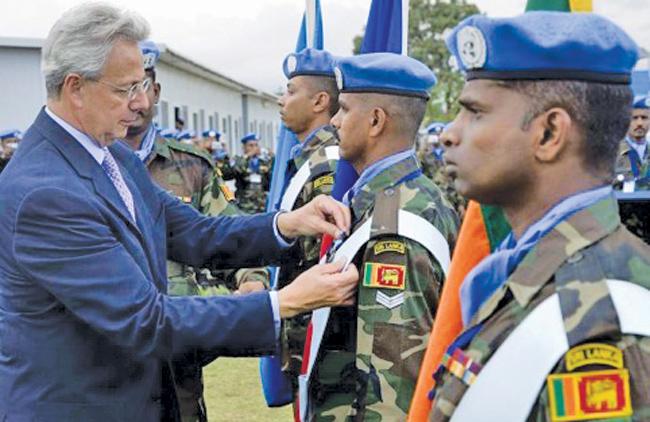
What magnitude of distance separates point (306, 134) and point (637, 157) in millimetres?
5077

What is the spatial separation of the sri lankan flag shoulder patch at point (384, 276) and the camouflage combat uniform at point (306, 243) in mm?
1122

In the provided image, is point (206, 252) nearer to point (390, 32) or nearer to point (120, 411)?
point (120, 411)

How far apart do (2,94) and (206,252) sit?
20.4 meters

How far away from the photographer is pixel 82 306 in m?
2.47

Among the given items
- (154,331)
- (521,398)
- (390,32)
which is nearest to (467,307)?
(521,398)

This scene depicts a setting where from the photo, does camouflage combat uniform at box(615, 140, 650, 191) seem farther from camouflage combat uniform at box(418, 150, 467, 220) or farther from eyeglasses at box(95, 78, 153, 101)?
camouflage combat uniform at box(418, 150, 467, 220)

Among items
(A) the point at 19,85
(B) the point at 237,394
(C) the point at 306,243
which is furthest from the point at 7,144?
(C) the point at 306,243

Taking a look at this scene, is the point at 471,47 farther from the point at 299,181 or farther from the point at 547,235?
the point at 299,181

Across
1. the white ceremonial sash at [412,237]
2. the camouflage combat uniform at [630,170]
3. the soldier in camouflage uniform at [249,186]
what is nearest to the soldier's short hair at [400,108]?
the white ceremonial sash at [412,237]

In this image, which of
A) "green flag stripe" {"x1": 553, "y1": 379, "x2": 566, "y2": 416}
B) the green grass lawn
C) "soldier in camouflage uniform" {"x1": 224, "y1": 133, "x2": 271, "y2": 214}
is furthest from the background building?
Result: "green flag stripe" {"x1": 553, "y1": 379, "x2": 566, "y2": 416}

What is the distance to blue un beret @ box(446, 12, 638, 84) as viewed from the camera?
63.9 inches

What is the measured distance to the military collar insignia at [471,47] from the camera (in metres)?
1.72

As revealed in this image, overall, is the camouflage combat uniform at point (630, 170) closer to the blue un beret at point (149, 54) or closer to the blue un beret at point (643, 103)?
the blue un beret at point (643, 103)

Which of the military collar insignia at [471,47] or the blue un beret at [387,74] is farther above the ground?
the military collar insignia at [471,47]
